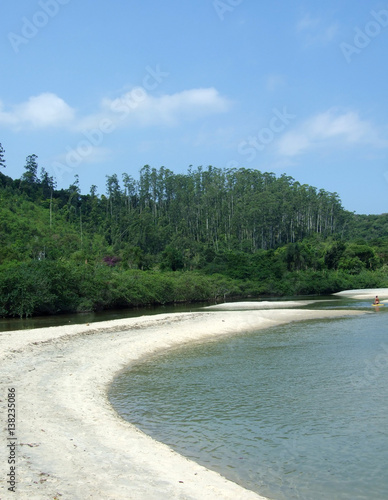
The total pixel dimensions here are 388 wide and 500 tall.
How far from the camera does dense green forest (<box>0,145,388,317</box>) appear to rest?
47.6 m

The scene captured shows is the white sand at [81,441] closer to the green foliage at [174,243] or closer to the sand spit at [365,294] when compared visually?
the green foliage at [174,243]

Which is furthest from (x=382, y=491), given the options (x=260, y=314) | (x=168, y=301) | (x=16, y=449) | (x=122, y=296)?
(x=168, y=301)

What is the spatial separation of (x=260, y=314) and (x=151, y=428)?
93.1 ft

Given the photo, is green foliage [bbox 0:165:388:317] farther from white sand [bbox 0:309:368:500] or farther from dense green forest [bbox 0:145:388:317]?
white sand [bbox 0:309:368:500]

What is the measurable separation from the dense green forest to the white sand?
76.0 ft

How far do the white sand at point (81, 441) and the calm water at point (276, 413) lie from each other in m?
0.69

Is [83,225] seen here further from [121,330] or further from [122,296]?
[121,330]

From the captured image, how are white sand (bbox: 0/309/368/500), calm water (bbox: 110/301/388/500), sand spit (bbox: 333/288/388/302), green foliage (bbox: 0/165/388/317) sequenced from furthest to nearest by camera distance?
sand spit (bbox: 333/288/388/302)
green foliage (bbox: 0/165/388/317)
calm water (bbox: 110/301/388/500)
white sand (bbox: 0/309/368/500)

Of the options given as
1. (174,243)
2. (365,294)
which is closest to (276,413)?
(365,294)

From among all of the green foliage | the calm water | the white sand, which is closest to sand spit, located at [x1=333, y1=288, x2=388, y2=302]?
the green foliage

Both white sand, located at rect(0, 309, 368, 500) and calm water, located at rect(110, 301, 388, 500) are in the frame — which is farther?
calm water, located at rect(110, 301, 388, 500)

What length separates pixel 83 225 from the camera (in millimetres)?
99500

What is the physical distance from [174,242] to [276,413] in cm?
9011

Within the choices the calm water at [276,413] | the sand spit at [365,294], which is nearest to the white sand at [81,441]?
the calm water at [276,413]
